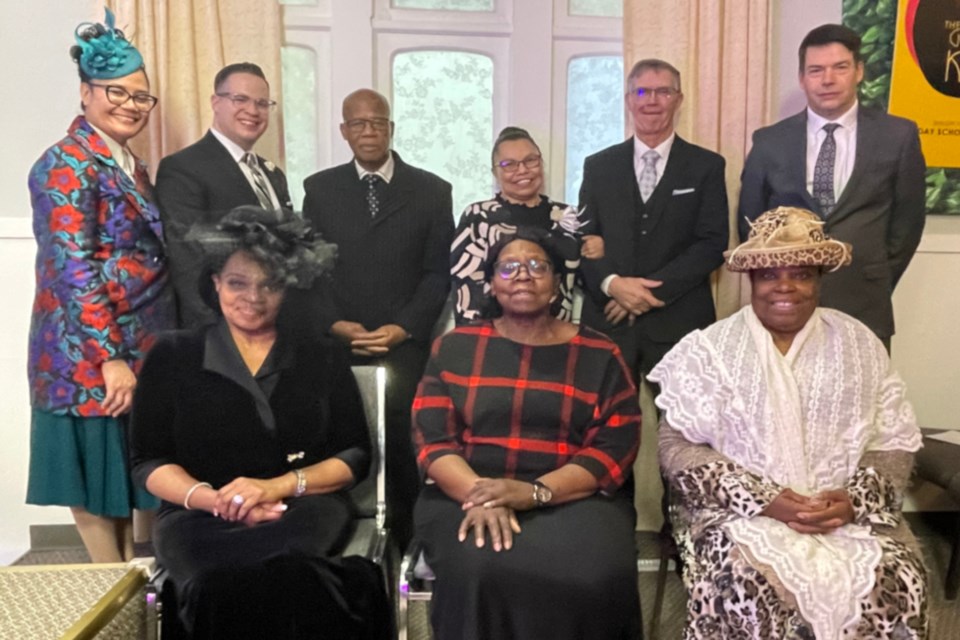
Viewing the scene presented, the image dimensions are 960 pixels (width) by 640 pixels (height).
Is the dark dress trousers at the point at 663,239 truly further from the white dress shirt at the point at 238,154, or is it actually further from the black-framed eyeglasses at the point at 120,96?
the black-framed eyeglasses at the point at 120,96

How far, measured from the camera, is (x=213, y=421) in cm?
199

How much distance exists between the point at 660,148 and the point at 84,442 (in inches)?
82.2

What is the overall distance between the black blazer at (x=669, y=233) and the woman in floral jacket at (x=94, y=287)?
145 cm

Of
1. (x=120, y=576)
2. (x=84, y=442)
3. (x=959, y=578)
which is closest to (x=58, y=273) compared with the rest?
(x=84, y=442)

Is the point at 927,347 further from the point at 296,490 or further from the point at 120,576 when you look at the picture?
the point at 120,576

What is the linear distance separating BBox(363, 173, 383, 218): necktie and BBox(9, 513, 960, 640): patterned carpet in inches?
52.8

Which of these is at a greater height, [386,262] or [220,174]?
[220,174]

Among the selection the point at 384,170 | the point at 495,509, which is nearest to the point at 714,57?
the point at 384,170

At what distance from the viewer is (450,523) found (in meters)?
1.91

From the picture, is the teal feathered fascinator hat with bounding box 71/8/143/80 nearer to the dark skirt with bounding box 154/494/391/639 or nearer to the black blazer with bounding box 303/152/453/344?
the black blazer with bounding box 303/152/453/344

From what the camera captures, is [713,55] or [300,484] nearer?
[300,484]

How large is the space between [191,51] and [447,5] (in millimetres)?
953

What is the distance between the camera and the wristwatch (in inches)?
74.9

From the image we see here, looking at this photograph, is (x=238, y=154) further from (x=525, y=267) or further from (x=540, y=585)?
(x=540, y=585)
